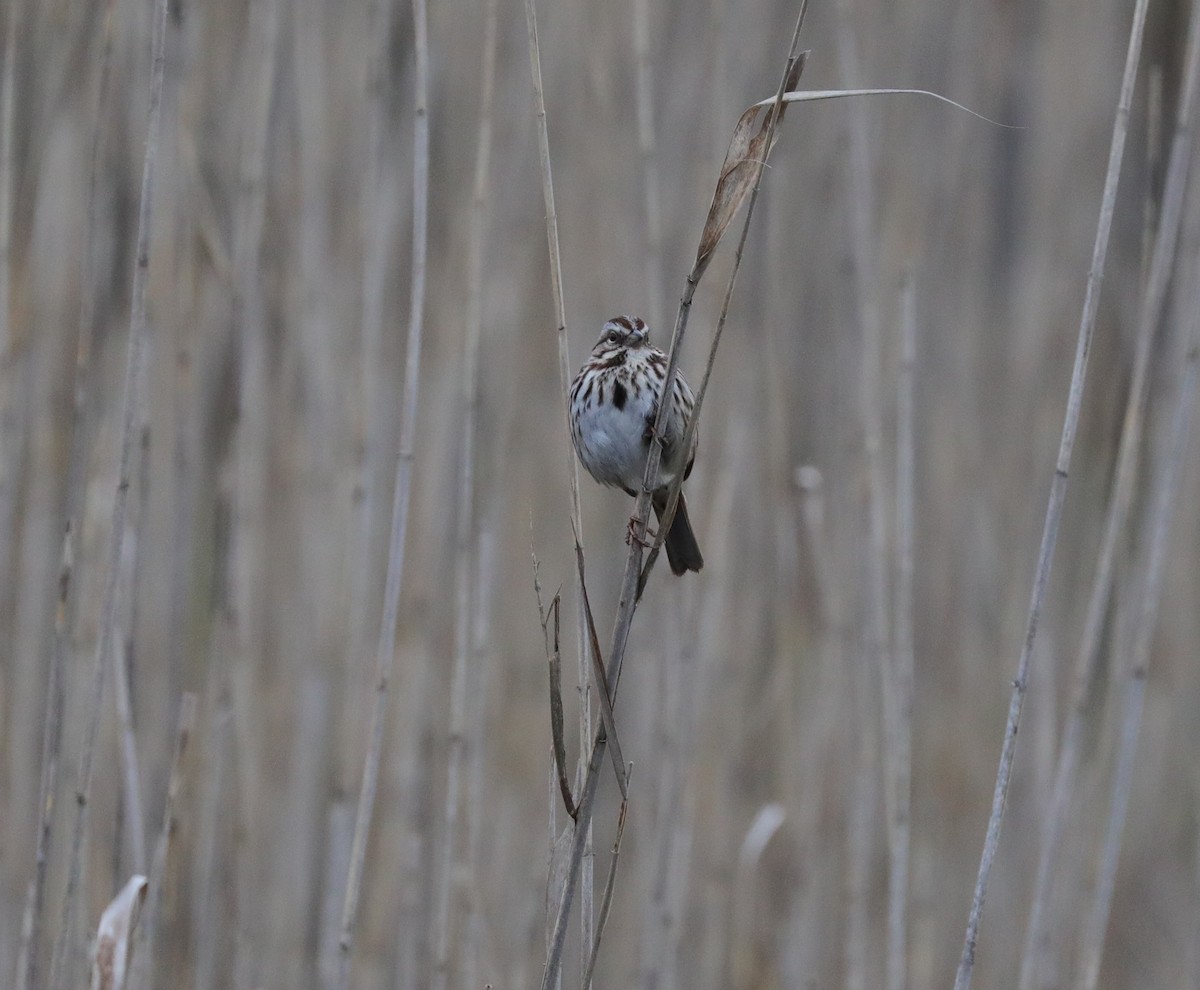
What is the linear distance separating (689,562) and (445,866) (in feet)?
1.78

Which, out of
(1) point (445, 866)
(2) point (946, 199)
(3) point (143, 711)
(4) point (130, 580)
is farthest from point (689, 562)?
(2) point (946, 199)

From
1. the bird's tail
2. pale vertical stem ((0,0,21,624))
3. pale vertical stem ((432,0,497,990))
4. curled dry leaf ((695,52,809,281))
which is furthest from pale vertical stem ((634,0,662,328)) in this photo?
pale vertical stem ((0,0,21,624))

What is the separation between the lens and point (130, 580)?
2.06 metres

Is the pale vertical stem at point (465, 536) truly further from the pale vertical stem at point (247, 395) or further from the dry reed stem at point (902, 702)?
the dry reed stem at point (902, 702)

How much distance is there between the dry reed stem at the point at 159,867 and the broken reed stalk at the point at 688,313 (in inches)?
24.5

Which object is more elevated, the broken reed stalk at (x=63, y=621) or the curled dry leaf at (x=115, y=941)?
the broken reed stalk at (x=63, y=621)

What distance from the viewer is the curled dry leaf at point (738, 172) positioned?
1256 mm

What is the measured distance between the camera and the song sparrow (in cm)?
199

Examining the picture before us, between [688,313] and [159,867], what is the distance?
1.09m

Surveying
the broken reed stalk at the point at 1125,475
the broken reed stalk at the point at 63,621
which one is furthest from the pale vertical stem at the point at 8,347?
the broken reed stalk at the point at 1125,475

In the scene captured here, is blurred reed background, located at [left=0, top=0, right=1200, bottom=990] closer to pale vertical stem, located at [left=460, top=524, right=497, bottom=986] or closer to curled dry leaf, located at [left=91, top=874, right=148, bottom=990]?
pale vertical stem, located at [left=460, top=524, right=497, bottom=986]

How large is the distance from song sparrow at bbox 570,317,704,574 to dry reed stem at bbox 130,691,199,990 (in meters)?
0.65

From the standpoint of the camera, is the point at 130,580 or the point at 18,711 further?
the point at 18,711

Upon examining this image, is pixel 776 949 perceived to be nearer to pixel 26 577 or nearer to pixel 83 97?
pixel 26 577
